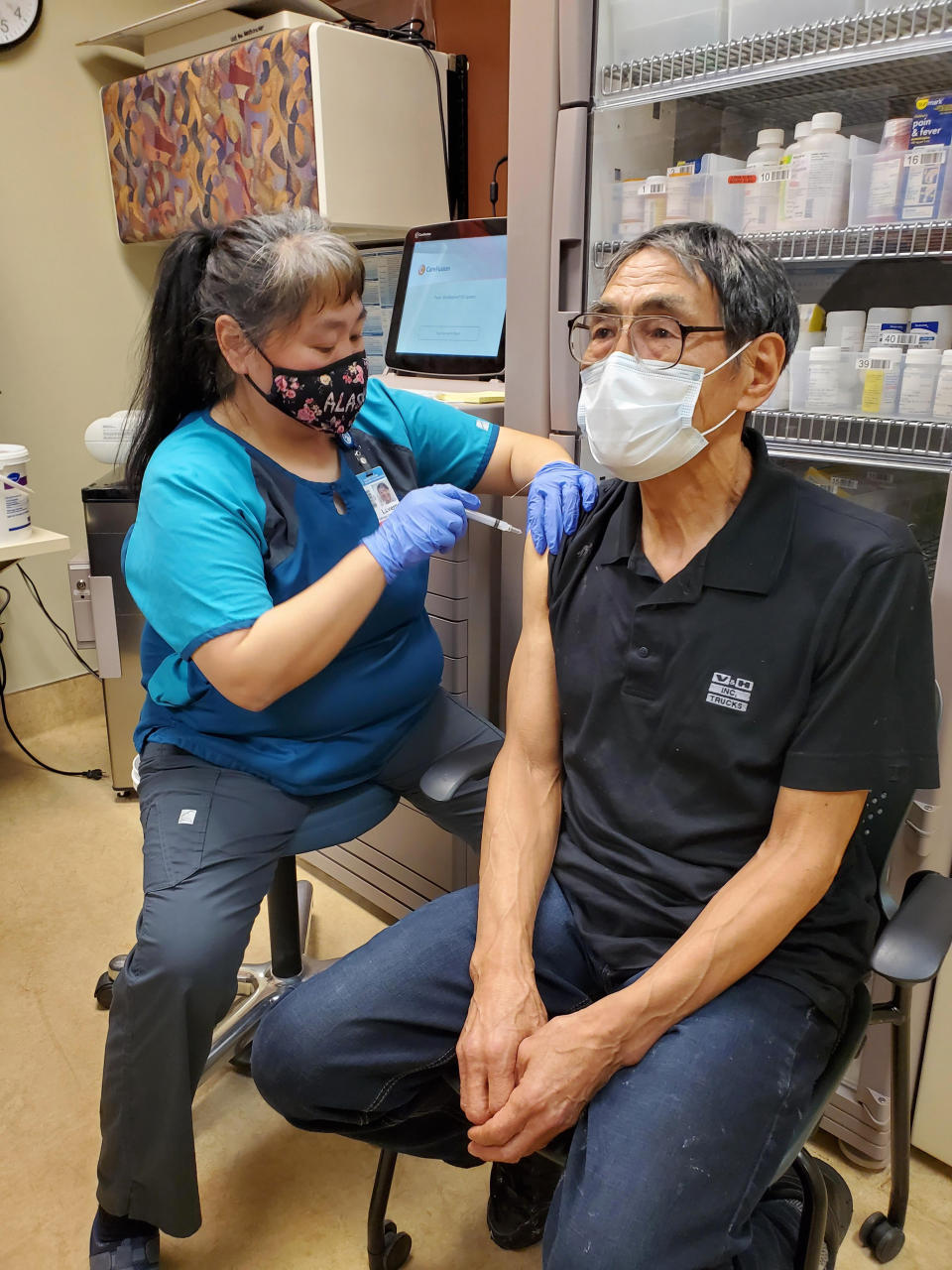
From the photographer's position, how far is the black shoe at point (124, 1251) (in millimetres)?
1305

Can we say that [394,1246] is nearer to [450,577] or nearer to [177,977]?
[177,977]

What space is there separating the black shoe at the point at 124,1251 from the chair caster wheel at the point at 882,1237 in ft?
3.46

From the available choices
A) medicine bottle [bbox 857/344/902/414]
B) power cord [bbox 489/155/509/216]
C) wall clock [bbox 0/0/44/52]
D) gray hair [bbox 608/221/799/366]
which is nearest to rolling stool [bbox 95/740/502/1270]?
gray hair [bbox 608/221/799/366]

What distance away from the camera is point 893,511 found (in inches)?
61.7

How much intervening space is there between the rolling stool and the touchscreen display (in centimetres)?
96

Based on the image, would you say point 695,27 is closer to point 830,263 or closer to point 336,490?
point 830,263

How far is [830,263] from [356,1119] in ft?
4.88

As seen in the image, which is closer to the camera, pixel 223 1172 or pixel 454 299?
pixel 223 1172

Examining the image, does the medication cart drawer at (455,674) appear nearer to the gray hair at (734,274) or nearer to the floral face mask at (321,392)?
the floral face mask at (321,392)

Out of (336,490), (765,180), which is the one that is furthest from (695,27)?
(336,490)

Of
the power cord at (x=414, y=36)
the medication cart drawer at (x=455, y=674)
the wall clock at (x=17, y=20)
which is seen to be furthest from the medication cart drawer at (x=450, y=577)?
the wall clock at (x=17, y=20)

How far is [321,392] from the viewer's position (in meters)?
1.37

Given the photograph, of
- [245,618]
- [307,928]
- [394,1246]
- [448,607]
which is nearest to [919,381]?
[448,607]

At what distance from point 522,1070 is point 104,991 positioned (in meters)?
1.18
